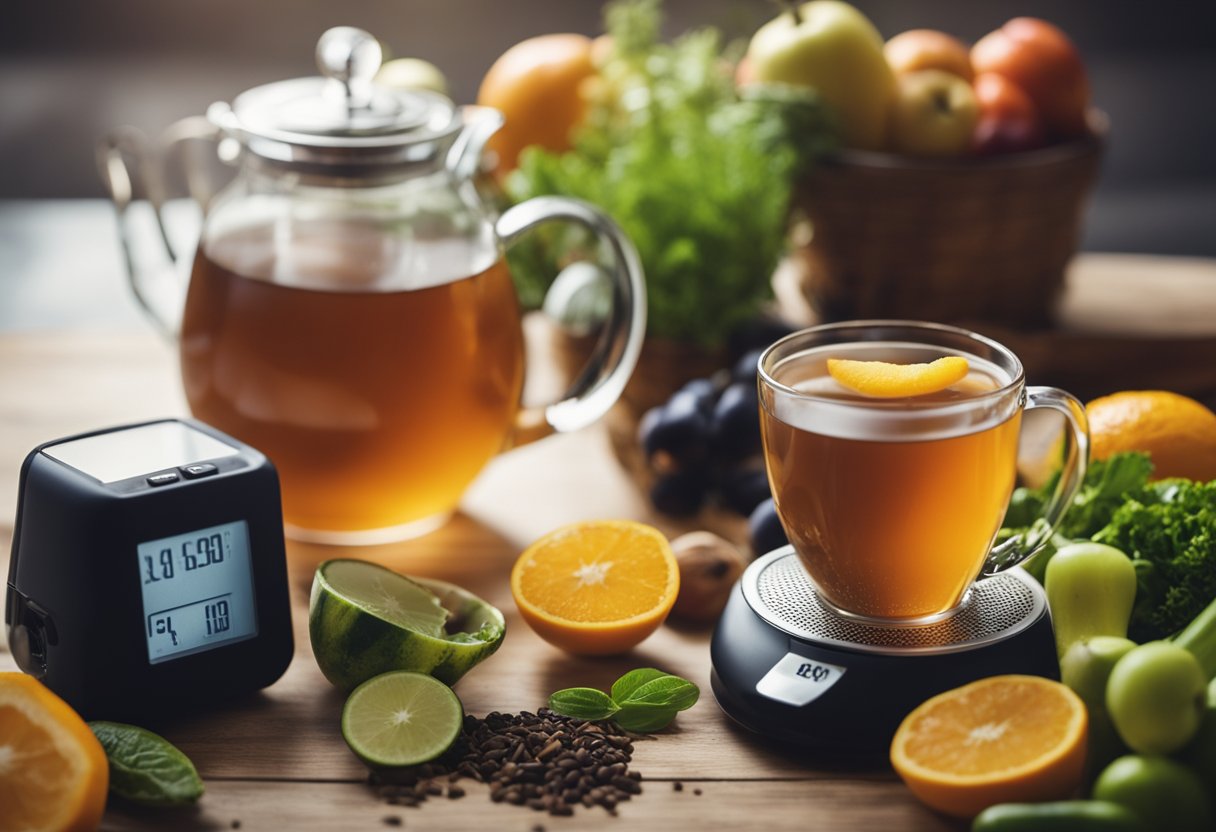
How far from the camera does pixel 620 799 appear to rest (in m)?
1.00

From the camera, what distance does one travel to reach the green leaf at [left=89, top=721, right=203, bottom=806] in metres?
0.97

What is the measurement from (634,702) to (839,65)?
1.08 m

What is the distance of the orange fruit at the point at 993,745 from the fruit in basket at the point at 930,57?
3.85 feet

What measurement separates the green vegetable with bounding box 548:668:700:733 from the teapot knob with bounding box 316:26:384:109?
0.61 metres

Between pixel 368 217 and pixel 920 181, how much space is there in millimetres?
796

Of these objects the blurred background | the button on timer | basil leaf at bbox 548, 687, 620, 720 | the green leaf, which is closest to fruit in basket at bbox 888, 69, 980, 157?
basil leaf at bbox 548, 687, 620, 720

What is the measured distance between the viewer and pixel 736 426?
1.46 meters

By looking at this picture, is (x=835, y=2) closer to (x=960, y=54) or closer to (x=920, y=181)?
(x=960, y=54)

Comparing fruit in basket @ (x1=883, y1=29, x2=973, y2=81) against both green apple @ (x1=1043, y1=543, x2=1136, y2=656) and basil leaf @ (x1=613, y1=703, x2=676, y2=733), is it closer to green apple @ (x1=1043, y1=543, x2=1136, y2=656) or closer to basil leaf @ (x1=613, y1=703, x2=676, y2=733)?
green apple @ (x1=1043, y1=543, x2=1136, y2=656)

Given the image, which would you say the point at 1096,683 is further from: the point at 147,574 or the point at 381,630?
the point at 147,574

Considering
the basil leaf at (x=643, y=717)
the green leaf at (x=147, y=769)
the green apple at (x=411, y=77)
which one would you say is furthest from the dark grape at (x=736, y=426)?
the green apple at (x=411, y=77)

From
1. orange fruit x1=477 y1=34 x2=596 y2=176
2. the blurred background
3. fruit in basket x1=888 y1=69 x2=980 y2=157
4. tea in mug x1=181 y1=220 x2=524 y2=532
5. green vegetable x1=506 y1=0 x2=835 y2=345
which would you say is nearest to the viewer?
tea in mug x1=181 y1=220 x2=524 y2=532

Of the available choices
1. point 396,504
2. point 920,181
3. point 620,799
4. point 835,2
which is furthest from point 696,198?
point 620,799

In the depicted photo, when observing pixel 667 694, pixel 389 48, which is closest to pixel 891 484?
pixel 667 694
